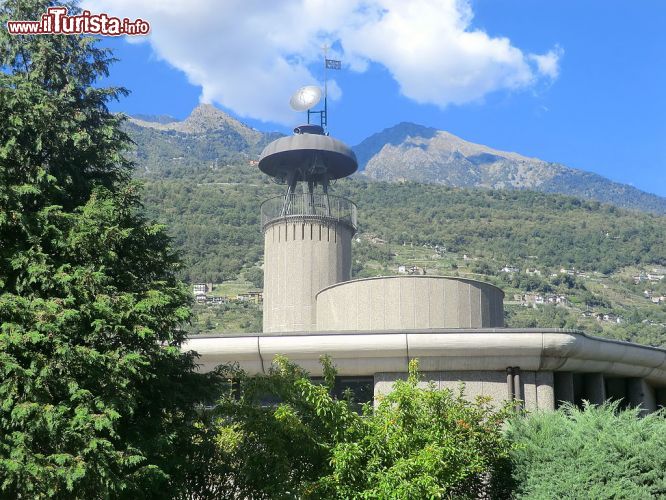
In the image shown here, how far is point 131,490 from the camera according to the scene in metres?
14.1

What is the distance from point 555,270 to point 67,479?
389ft

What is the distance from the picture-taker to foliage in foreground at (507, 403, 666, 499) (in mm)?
14422

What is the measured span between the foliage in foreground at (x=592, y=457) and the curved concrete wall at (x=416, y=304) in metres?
7.58

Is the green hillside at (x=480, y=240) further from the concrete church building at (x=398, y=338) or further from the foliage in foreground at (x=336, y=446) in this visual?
the foliage in foreground at (x=336, y=446)

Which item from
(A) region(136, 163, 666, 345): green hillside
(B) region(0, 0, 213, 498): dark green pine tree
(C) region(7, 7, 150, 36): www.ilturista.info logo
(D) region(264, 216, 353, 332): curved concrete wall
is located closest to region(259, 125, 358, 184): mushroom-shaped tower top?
(D) region(264, 216, 353, 332): curved concrete wall

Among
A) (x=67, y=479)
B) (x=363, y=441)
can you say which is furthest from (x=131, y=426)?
(x=363, y=441)

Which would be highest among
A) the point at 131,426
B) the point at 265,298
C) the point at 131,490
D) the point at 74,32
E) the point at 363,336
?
the point at 74,32

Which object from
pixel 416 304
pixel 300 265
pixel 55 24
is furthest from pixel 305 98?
pixel 55 24

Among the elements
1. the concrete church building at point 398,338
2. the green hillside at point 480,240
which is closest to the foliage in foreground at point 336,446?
the concrete church building at point 398,338

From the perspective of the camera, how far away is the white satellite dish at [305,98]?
115 feet

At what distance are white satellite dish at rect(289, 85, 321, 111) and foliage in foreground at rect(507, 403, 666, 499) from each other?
20.9m

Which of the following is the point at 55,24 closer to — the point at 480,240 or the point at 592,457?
the point at 592,457

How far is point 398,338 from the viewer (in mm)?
21516

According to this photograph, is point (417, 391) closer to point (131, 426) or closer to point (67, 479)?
point (131, 426)
